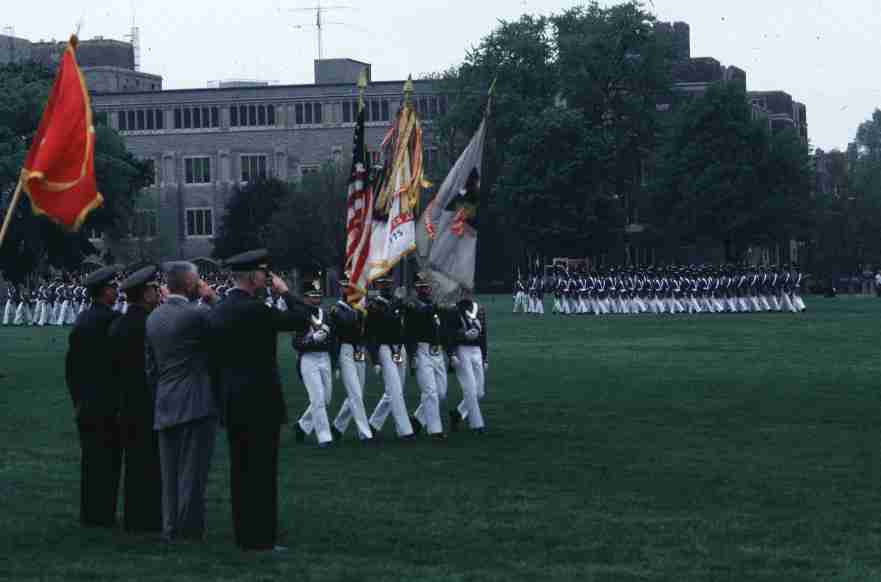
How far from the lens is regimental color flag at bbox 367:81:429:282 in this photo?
2497cm

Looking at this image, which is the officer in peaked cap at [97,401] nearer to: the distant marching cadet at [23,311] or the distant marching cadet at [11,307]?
the distant marching cadet at [23,311]

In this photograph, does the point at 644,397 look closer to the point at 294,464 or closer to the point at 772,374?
the point at 772,374

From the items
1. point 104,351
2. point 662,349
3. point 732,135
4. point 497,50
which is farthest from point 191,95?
point 104,351

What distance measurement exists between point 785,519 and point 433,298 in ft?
31.6

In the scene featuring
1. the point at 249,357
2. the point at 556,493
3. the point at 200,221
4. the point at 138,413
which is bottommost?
the point at 556,493

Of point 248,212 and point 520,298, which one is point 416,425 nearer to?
point 520,298

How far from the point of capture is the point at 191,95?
461ft

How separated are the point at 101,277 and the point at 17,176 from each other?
205 ft

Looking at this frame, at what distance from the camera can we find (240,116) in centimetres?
14062

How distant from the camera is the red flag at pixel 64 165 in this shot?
14641 mm

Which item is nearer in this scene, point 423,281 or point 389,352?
point 389,352

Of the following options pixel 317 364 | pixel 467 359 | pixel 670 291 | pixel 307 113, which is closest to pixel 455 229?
pixel 467 359

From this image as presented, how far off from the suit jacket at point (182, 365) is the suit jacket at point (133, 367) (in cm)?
69

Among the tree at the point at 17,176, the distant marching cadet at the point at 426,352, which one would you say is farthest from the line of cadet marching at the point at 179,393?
the tree at the point at 17,176
